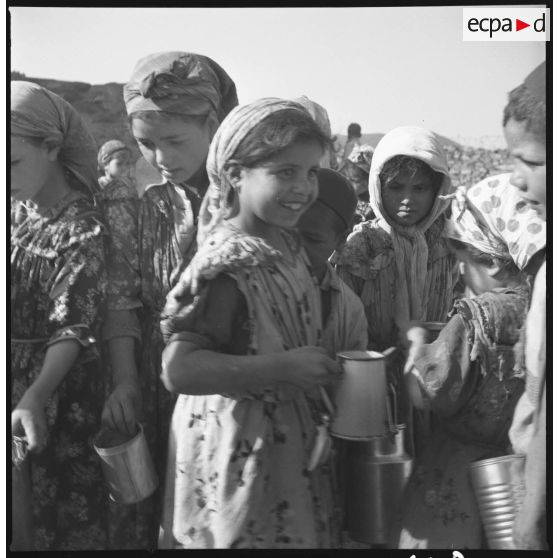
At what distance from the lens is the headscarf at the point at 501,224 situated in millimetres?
2168

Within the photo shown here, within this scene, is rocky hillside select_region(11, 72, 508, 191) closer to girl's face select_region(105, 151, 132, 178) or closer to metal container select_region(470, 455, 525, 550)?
girl's face select_region(105, 151, 132, 178)

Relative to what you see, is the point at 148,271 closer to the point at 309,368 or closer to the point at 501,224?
the point at 309,368

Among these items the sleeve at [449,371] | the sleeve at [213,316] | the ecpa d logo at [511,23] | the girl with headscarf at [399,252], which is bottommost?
the sleeve at [449,371]

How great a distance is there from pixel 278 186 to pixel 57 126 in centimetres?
75

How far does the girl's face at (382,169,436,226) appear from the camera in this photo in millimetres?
2396

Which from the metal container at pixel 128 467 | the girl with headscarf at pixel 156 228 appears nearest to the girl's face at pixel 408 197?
the girl with headscarf at pixel 156 228

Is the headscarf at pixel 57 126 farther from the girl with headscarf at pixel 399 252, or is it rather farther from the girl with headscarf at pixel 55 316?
the girl with headscarf at pixel 399 252

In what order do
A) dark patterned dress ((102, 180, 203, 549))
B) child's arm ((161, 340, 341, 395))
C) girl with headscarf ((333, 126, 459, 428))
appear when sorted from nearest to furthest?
child's arm ((161, 340, 341, 395)) < dark patterned dress ((102, 180, 203, 549)) < girl with headscarf ((333, 126, 459, 428))

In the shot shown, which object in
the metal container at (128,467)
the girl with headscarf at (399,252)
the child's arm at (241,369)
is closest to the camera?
the child's arm at (241,369)

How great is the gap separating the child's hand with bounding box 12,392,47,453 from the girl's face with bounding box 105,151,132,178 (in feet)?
2.52

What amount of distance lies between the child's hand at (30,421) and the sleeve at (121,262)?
30cm

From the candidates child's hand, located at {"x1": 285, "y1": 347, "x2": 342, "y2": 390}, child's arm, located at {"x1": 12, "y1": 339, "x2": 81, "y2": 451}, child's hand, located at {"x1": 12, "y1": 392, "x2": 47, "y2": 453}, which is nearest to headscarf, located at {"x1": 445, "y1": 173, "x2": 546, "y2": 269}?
child's hand, located at {"x1": 285, "y1": 347, "x2": 342, "y2": 390}

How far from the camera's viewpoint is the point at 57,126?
2207 millimetres

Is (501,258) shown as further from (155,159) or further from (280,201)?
(155,159)
